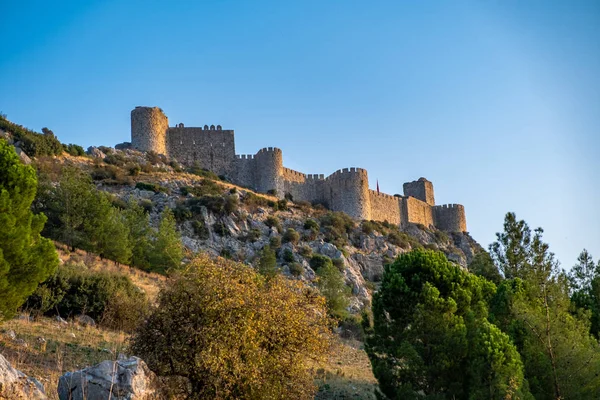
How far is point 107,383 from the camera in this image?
6.62 meters

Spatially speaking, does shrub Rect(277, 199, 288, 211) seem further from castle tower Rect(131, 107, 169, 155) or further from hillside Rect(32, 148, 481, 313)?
castle tower Rect(131, 107, 169, 155)

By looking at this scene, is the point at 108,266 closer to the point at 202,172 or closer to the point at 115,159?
the point at 115,159

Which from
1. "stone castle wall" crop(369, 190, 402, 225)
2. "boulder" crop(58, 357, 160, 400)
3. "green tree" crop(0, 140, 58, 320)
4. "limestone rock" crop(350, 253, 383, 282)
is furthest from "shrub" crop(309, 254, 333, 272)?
"boulder" crop(58, 357, 160, 400)

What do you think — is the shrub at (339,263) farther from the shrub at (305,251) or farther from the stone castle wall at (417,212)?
the stone castle wall at (417,212)

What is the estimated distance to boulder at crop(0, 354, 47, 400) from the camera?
4871 mm

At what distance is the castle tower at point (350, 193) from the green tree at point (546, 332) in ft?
113

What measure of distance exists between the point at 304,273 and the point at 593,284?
1732 cm

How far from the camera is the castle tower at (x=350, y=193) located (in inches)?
1869

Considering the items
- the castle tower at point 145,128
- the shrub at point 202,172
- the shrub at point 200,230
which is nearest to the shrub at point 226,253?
the shrub at point 200,230

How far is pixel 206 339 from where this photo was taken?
7.97 m

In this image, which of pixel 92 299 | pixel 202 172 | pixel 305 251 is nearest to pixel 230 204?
pixel 305 251

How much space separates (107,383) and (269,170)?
3769 centimetres

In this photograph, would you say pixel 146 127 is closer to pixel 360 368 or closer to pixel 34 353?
pixel 360 368

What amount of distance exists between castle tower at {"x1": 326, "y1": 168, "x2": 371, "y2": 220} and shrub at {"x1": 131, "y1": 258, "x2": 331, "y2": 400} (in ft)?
127
